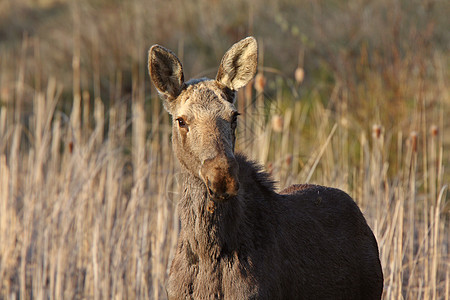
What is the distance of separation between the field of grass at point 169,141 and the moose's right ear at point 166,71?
2.96 feet

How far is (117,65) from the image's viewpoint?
528 inches

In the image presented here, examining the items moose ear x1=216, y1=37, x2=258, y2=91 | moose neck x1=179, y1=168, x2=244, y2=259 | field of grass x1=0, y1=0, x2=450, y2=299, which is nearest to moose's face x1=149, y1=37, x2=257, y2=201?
moose ear x1=216, y1=37, x2=258, y2=91

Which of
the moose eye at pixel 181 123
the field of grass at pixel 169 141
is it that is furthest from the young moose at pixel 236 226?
the field of grass at pixel 169 141

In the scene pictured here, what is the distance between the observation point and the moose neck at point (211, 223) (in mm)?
3783

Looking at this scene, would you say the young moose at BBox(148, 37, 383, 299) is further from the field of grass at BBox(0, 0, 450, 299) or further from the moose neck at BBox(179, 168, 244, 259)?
the field of grass at BBox(0, 0, 450, 299)

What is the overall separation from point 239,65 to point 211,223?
100 cm

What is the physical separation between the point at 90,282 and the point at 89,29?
31.1ft

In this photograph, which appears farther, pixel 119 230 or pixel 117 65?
pixel 117 65

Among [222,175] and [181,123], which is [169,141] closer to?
[181,123]

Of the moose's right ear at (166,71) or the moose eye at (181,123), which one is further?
the moose's right ear at (166,71)

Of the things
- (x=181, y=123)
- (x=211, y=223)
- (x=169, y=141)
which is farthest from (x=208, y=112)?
(x=169, y=141)

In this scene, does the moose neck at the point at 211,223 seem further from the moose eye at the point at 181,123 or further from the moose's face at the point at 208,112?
the moose eye at the point at 181,123

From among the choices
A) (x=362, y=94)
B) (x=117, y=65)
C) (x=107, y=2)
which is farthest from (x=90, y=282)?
(x=107, y=2)

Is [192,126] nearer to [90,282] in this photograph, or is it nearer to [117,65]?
[90,282]
